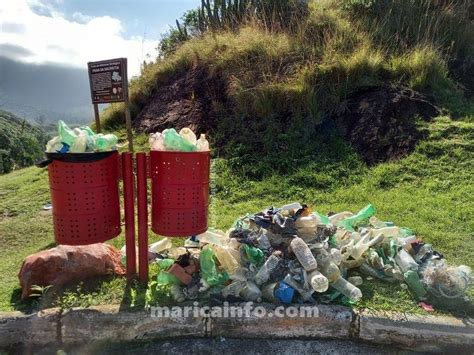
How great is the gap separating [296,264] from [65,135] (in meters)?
1.81

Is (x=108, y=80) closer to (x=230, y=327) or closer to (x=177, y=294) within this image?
(x=177, y=294)

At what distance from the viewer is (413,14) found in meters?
9.35

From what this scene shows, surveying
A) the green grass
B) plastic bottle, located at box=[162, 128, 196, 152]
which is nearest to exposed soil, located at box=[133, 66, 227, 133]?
the green grass

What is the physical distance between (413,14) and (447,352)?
8.63 m

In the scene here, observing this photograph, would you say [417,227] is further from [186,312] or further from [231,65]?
[231,65]

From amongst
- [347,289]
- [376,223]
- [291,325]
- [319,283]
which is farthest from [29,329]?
[376,223]

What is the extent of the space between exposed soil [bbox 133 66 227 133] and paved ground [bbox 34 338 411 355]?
17.9ft

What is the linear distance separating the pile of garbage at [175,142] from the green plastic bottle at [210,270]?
2.50ft

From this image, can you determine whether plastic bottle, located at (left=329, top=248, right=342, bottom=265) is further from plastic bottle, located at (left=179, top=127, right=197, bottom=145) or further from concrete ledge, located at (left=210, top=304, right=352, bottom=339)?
plastic bottle, located at (left=179, top=127, right=197, bottom=145)

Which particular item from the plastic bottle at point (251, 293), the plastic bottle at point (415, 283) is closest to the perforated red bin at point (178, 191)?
the plastic bottle at point (251, 293)

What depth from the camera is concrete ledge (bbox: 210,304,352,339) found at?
2.72 meters

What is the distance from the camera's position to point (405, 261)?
3.22 m

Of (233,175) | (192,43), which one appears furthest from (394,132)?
(192,43)

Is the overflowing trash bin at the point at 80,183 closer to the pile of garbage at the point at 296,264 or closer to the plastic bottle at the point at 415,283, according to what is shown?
the pile of garbage at the point at 296,264
